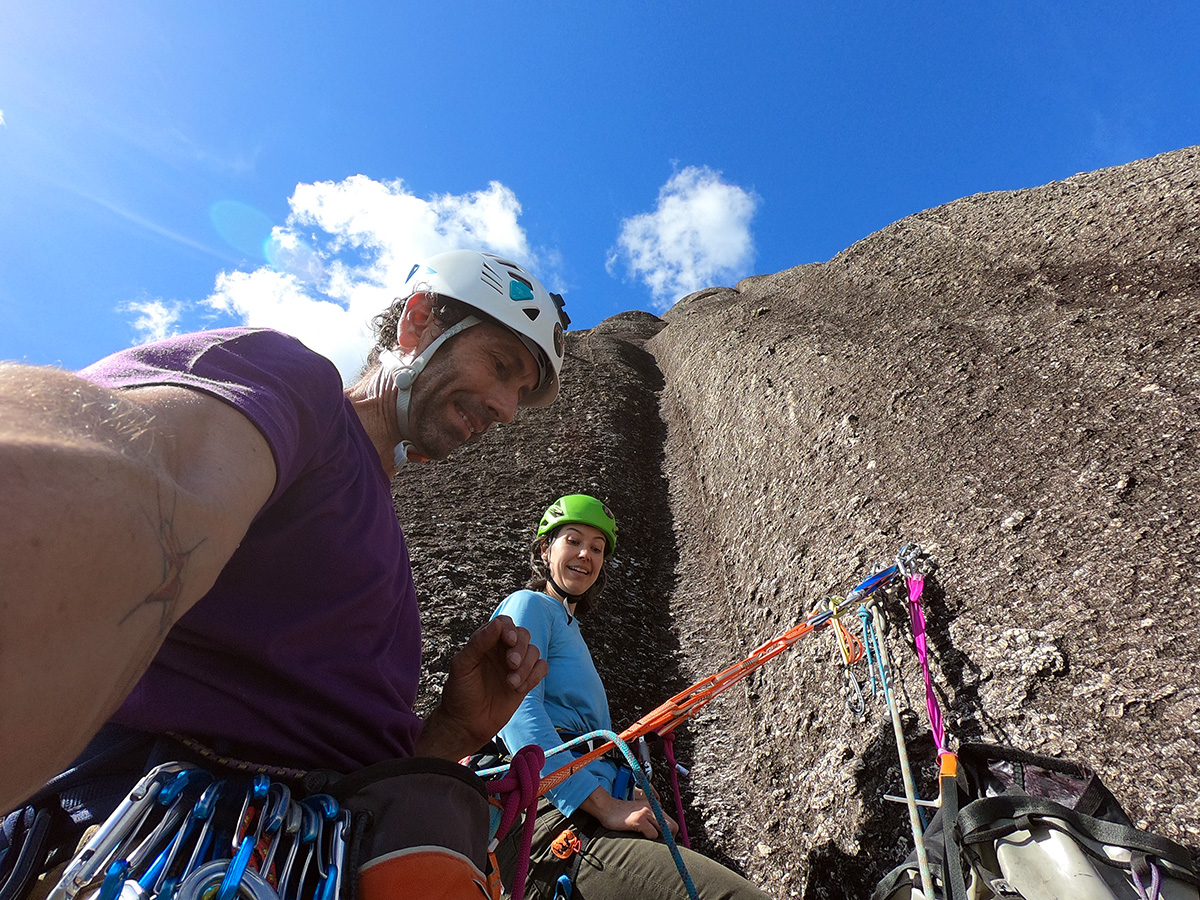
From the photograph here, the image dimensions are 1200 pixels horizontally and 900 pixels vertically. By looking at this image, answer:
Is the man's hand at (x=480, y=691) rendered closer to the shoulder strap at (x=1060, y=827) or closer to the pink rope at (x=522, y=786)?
the pink rope at (x=522, y=786)

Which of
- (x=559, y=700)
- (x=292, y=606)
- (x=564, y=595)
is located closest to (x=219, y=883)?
(x=292, y=606)

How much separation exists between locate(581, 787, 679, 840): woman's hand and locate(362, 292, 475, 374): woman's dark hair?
2580 mm

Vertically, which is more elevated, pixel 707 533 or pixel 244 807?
pixel 707 533

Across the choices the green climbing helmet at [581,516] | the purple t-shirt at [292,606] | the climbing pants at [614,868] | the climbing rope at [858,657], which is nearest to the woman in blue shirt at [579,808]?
the climbing pants at [614,868]

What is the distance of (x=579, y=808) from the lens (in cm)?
353

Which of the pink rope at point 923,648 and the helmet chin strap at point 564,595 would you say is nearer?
the pink rope at point 923,648

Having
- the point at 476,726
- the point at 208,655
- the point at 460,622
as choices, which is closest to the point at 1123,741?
the point at 476,726

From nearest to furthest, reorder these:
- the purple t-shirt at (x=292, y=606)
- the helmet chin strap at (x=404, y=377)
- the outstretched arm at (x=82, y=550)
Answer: the outstretched arm at (x=82, y=550) → the purple t-shirt at (x=292, y=606) → the helmet chin strap at (x=404, y=377)

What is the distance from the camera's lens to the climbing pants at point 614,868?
9.95 feet

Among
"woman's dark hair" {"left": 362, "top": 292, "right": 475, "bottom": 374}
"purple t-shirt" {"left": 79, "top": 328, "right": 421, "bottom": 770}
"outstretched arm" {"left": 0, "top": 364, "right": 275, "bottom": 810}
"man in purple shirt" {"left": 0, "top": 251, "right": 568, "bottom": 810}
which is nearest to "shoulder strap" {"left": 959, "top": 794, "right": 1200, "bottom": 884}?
"man in purple shirt" {"left": 0, "top": 251, "right": 568, "bottom": 810}

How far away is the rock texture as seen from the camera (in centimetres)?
382

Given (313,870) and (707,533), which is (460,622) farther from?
(313,870)

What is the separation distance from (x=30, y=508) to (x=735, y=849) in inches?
211

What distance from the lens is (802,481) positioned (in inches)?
A: 302
